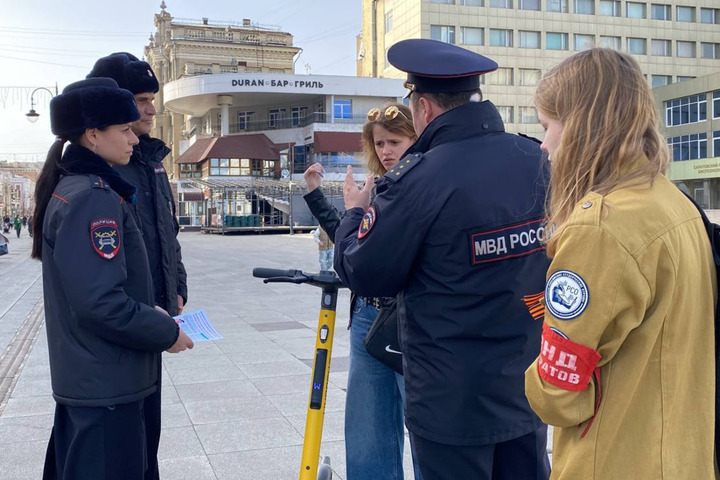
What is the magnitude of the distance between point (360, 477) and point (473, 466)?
3.72 ft

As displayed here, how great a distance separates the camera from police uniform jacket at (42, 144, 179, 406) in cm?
244

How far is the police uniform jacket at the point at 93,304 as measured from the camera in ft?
8.00

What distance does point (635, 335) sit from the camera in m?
1.51

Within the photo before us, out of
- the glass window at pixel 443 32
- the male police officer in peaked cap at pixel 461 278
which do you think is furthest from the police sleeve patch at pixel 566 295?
the glass window at pixel 443 32

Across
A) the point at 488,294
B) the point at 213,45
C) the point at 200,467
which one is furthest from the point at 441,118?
the point at 213,45

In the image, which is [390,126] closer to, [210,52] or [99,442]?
[99,442]

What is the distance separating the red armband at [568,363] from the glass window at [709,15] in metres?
73.6

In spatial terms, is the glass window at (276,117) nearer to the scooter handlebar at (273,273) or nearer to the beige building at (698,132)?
the beige building at (698,132)

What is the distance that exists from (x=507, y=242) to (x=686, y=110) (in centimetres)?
6105

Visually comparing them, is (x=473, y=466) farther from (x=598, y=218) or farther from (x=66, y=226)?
(x=66, y=226)

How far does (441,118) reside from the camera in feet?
7.28

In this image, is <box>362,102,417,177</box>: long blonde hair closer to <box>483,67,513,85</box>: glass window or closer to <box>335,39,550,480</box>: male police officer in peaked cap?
<box>335,39,550,480</box>: male police officer in peaked cap

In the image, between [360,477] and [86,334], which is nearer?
[86,334]

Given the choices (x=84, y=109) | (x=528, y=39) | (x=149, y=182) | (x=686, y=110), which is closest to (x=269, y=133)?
(x=528, y=39)
